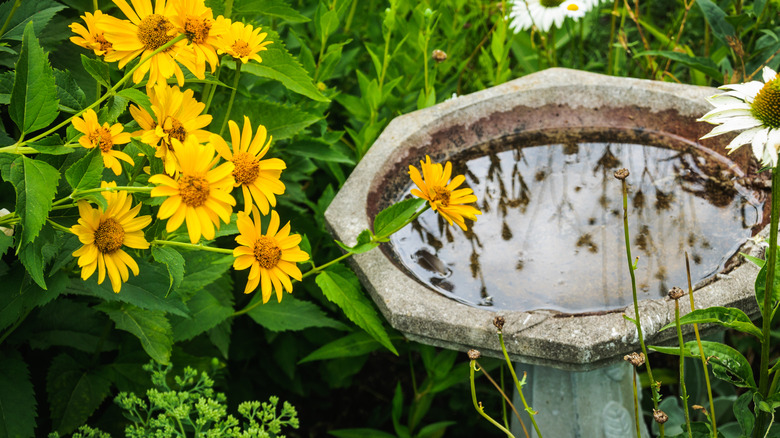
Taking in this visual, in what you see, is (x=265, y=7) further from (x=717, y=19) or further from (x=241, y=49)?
(x=717, y=19)

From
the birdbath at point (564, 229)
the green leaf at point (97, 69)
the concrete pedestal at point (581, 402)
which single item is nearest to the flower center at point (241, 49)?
the green leaf at point (97, 69)

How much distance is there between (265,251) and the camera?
1151 mm

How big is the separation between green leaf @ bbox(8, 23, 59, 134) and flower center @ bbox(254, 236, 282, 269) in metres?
0.35

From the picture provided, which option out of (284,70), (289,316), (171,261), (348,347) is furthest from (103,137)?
(348,347)

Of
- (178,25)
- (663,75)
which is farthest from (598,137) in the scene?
(178,25)

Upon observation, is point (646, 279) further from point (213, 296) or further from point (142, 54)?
point (142, 54)

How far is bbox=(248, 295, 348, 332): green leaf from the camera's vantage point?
1.70m

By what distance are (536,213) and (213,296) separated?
796 mm

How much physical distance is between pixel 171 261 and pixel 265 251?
14 centimetres

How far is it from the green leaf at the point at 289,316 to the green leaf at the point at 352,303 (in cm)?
22

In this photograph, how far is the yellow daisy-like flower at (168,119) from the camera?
1.10 metres

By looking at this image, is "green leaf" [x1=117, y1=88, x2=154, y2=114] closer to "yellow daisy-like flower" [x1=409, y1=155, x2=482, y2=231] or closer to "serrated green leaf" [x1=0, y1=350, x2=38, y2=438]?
"yellow daisy-like flower" [x1=409, y1=155, x2=482, y2=231]

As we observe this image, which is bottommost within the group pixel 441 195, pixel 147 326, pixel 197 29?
pixel 147 326

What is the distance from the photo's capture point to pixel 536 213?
1740 mm
